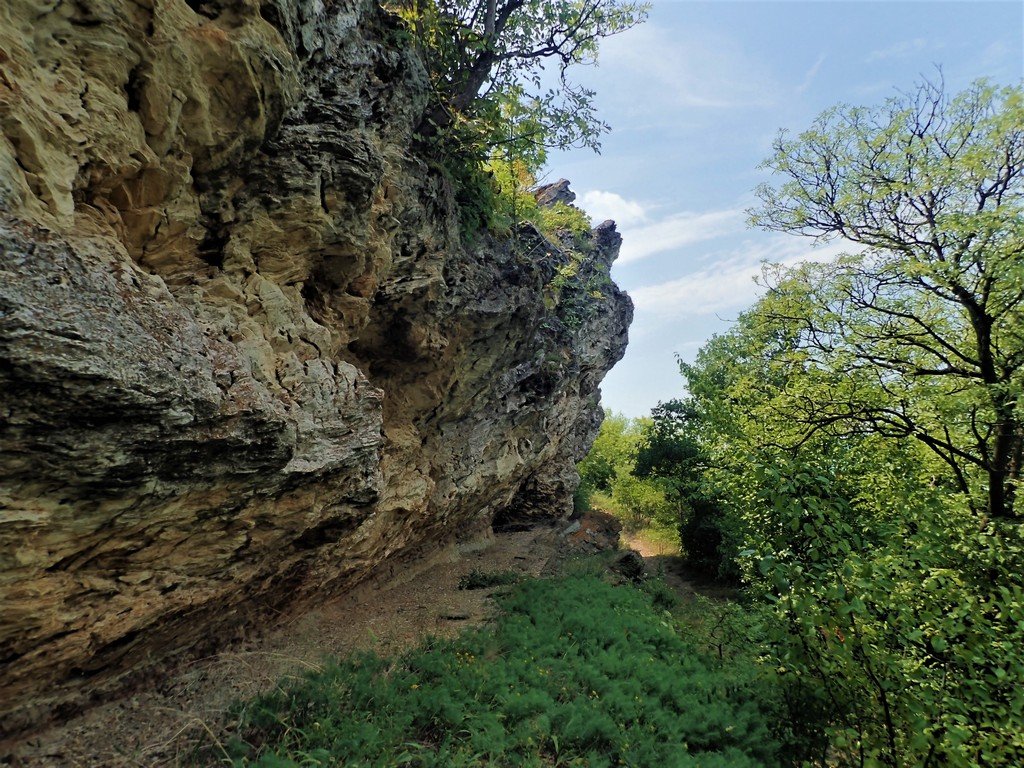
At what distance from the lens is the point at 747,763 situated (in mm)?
6566

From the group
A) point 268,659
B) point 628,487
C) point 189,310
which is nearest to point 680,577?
point 628,487

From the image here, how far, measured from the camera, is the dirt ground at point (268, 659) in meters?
4.97

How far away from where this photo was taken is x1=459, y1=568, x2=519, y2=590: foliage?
1354 cm

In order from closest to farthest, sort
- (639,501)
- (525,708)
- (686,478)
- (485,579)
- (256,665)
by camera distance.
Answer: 1. (525,708)
2. (256,665)
3. (485,579)
4. (686,478)
5. (639,501)

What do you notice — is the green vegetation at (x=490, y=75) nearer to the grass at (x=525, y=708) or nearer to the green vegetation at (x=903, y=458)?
the green vegetation at (x=903, y=458)

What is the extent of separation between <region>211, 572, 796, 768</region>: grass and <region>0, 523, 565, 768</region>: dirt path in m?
0.59

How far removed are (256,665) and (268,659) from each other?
252mm

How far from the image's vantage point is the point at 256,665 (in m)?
7.27

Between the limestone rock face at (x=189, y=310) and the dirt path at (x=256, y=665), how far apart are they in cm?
35

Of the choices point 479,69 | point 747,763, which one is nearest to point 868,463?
point 747,763

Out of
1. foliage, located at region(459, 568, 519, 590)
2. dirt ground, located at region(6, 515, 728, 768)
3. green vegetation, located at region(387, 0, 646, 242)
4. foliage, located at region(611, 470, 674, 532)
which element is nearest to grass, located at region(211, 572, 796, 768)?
dirt ground, located at region(6, 515, 728, 768)

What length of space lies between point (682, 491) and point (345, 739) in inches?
829

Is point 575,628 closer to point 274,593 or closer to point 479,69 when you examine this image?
point 274,593

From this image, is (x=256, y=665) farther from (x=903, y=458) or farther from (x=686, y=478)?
(x=686, y=478)
